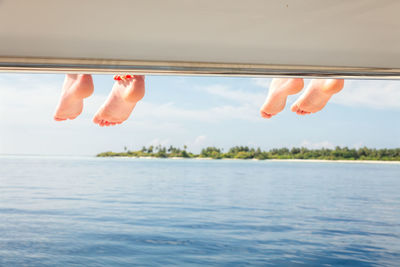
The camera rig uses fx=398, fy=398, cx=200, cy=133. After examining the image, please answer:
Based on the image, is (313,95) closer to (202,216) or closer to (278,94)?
(278,94)

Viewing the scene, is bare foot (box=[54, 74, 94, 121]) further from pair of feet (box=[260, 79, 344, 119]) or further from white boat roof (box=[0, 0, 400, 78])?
white boat roof (box=[0, 0, 400, 78])

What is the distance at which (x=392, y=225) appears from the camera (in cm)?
784

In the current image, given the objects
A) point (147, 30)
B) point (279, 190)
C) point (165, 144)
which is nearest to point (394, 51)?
point (147, 30)

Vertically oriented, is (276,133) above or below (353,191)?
above

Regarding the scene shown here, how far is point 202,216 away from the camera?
10281 mm

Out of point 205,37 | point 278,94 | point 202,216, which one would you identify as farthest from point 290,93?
point 202,216

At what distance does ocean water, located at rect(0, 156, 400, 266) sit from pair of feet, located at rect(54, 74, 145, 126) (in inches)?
85.3

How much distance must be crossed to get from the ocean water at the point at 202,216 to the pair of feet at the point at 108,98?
7.11 feet

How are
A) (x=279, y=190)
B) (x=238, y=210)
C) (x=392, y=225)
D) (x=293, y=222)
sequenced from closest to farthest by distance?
1. (x=392, y=225)
2. (x=293, y=222)
3. (x=238, y=210)
4. (x=279, y=190)

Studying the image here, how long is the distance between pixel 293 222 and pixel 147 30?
28.3 ft

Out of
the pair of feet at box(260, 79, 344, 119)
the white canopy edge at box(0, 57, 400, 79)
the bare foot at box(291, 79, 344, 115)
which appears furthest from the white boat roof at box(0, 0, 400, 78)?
the pair of feet at box(260, 79, 344, 119)

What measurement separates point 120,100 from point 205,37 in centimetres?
474

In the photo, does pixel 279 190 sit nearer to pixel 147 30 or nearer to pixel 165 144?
pixel 165 144

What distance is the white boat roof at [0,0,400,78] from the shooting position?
113 cm
